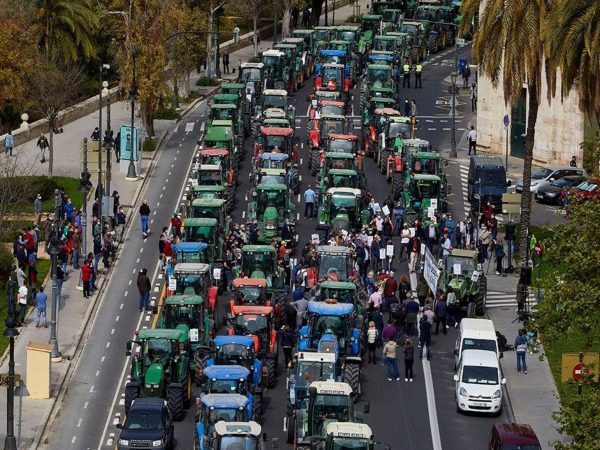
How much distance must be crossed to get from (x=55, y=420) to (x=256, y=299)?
9205 mm

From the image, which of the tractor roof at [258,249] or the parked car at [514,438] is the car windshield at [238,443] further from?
the tractor roof at [258,249]

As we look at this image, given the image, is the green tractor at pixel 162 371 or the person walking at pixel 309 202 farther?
the person walking at pixel 309 202

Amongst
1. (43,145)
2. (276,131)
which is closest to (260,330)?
(276,131)

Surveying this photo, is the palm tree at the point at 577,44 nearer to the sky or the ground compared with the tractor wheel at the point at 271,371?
nearer to the sky

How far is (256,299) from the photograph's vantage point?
223ft

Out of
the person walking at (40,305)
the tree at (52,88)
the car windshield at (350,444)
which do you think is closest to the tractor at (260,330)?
the person walking at (40,305)

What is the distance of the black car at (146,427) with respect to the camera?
2231 inches

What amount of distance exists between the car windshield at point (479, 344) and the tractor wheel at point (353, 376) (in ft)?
14.1

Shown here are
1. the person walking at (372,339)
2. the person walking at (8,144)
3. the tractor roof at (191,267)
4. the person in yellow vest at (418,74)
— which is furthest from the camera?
the person in yellow vest at (418,74)

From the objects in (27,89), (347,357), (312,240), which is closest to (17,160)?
(27,89)

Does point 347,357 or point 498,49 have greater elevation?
point 498,49

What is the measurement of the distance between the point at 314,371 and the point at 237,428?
5982mm

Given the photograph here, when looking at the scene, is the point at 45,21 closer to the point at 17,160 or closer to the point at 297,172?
the point at 17,160

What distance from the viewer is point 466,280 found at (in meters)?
71.3
